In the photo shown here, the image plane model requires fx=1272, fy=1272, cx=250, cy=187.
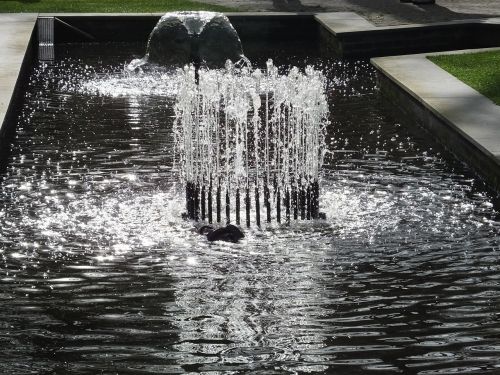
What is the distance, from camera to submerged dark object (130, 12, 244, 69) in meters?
16.4

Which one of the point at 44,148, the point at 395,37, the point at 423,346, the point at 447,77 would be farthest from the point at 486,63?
the point at 423,346

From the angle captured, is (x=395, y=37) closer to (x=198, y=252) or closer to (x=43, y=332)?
(x=198, y=252)

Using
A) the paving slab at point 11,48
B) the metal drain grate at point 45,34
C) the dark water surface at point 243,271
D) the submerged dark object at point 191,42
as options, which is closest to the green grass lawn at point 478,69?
the dark water surface at point 243,271

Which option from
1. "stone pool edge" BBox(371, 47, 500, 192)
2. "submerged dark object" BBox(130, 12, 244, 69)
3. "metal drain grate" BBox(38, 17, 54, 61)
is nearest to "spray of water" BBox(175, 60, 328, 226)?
"stone pool edge" BBox(371, 47, 500, 192)

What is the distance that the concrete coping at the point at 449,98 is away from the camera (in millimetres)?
11109

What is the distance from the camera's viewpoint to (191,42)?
53.5 feet

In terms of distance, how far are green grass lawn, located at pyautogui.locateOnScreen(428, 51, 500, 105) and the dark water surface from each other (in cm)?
148

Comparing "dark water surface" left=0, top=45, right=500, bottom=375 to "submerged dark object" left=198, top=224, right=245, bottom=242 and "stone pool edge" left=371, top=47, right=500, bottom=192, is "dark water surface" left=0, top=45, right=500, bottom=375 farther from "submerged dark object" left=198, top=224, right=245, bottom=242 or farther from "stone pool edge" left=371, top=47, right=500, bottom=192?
"stone pool edge" left=371, top=47, right=500, bottom=192

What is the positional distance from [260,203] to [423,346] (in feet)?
10.4

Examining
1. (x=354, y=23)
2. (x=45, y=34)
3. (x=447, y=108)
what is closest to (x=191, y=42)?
(x=354, y=23)

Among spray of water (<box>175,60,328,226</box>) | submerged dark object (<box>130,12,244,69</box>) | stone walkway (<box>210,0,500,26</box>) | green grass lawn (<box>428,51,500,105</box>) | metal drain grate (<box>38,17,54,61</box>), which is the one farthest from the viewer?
stone walkway (<box>210,0,500,26</box>)

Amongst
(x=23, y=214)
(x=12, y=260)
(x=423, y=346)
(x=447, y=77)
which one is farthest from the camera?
(x=447, y=77)

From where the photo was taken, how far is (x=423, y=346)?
6996mm

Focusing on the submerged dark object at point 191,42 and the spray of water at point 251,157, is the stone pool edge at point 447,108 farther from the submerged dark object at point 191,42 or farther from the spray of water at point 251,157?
the submerged dark object at point 191,42
